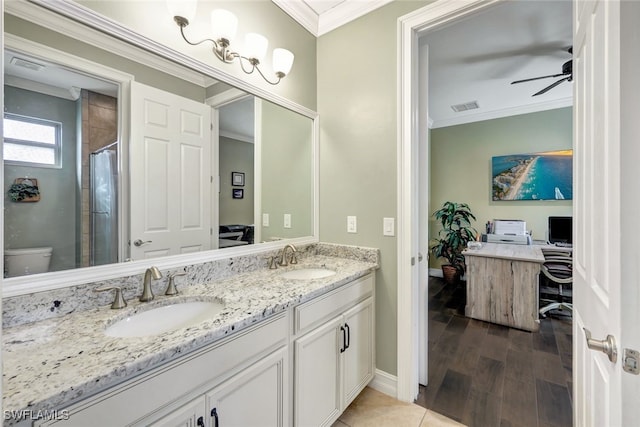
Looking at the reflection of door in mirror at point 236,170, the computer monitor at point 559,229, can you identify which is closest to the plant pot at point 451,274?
the computer monitor at point 559,229

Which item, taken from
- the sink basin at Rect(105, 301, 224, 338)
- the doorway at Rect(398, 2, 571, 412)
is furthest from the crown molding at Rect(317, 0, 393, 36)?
the sink basin at Rect(105, 301, 224, 338)

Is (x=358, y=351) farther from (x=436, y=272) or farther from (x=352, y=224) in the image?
(x=436, y=272)

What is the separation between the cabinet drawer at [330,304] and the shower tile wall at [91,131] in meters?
0.90

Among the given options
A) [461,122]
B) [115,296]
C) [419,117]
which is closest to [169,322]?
[115,296]

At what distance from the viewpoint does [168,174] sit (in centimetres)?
138

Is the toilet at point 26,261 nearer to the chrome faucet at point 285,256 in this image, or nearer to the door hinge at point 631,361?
the chrome faucet at point 285,256

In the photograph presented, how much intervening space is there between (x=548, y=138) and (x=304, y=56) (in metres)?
3.83

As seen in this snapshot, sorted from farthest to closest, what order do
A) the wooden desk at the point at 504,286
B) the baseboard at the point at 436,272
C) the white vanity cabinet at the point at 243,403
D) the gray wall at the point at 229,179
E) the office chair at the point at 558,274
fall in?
the baseboard at the point at 436,272 < the office chair at the point at 558,274 < the wooden desk at the point at 504,286 < the gray wall at the point at 229,179 < the white vanity cabinet at the point at 243,403

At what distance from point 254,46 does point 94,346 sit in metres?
1.61

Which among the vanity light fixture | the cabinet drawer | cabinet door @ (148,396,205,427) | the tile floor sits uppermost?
the vanity light fixture

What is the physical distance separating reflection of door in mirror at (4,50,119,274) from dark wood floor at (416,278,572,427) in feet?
6.71

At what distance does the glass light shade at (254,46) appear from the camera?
5.30 ft

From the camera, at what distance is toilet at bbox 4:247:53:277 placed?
943 mm

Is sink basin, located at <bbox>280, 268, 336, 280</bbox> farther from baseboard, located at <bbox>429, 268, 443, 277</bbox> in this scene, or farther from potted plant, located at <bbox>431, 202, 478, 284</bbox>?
baseboard, located at <bbox>429, 268, 443, 277</bbox>
